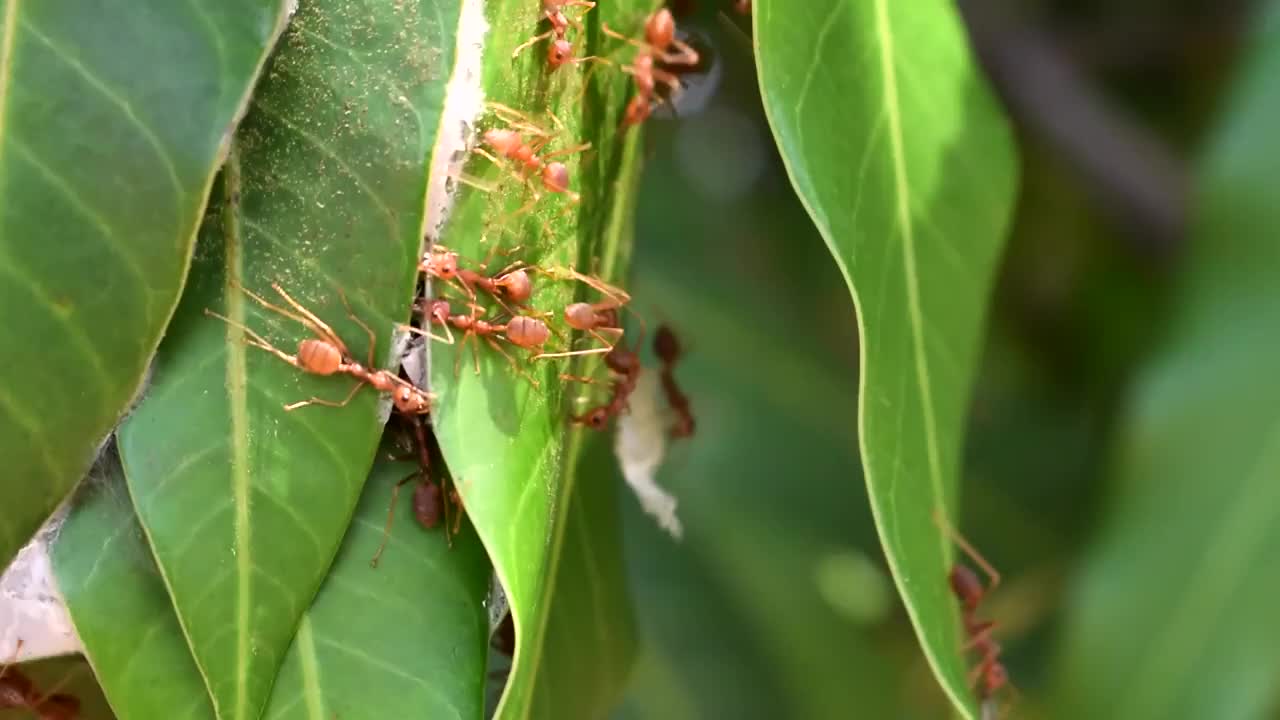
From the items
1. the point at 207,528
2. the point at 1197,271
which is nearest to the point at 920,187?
the point at 207,528

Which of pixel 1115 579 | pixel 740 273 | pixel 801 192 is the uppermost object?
pixel 801 192

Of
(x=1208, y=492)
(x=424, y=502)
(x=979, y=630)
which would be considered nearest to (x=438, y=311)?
(x=424, y=502)

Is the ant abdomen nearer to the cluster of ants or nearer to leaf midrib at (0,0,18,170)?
the cluster of ants

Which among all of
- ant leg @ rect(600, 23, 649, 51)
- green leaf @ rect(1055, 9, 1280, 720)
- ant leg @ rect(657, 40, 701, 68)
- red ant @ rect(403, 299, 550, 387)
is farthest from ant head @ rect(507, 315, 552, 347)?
green leaf @ rect(1055, 9, 1280, 720)

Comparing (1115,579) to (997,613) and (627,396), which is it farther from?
(627,396)

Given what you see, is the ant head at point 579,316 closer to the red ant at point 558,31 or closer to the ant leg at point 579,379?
the ant leg at point 579,379

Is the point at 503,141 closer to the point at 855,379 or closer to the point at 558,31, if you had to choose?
the point at 558,31
